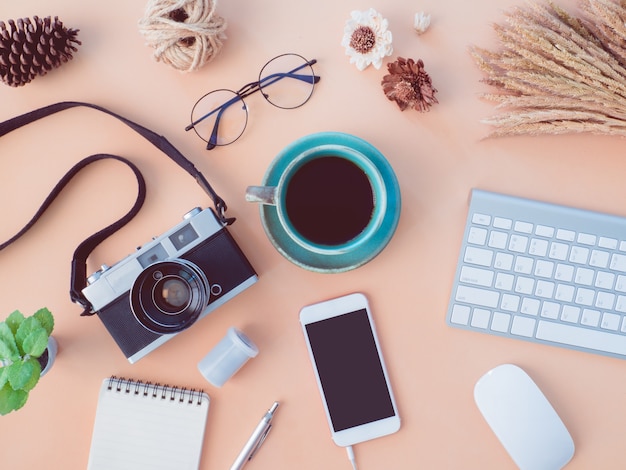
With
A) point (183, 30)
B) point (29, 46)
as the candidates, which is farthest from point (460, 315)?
point (29, 46)

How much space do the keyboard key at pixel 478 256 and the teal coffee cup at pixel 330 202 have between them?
128mm

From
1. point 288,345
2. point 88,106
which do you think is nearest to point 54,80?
point 88,106

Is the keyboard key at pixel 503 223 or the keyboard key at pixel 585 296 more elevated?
the keyboard key at pixel 503 223

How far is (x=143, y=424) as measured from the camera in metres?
0.82

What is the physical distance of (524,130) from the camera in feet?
2.49

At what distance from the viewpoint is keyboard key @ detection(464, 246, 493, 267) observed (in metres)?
0.78

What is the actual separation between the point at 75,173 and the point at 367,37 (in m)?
0.50

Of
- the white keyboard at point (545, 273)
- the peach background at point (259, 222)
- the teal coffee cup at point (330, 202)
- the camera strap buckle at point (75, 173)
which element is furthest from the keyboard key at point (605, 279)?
the camera strap buckle at point (75, 173)

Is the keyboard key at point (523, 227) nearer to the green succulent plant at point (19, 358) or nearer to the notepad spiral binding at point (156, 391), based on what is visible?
the notepad spiral binding at point (156, 391)

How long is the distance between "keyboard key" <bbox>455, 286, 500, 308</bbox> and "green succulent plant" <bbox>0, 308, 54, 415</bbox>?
1.95ft

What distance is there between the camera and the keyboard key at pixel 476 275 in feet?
2.57

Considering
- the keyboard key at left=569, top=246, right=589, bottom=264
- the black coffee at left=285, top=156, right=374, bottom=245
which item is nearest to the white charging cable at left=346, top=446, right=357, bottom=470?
the black coffee at left=285, top=156, right=374, bottom=245

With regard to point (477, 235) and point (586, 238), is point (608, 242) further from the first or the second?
point (477, 235)

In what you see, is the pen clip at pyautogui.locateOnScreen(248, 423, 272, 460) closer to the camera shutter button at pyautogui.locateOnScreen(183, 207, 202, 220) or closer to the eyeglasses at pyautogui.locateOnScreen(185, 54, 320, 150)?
the camera shutter button at pyautogui.locateOnScreen(183, 207, 202, 220)
